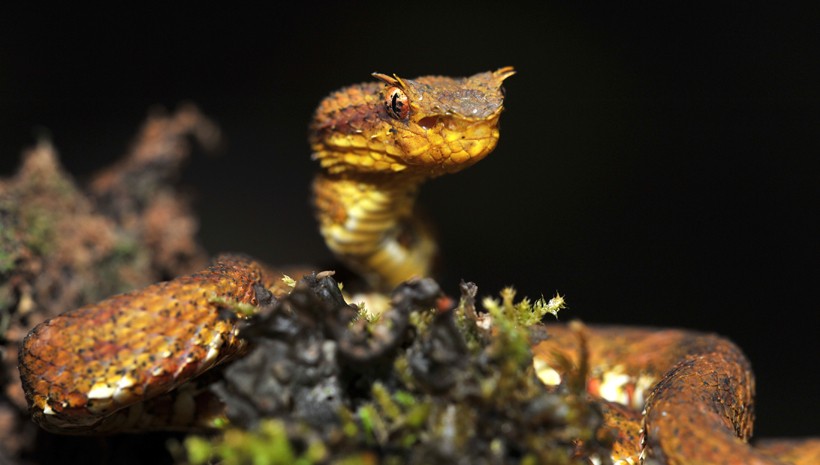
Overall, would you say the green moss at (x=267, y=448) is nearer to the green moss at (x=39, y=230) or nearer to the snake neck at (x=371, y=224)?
the snake neck at (x=371, y=224)

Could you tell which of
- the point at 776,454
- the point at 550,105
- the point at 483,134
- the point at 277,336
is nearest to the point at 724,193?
the point at 550,105

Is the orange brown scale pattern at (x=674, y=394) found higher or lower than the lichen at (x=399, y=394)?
lower

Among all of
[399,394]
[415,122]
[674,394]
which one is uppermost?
[415,122]

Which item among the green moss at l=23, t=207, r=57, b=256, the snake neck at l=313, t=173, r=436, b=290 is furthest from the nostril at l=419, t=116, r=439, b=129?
the green moss at l=23, t=207, r=57, b=256

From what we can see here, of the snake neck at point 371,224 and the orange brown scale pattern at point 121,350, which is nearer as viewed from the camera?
the orange brown scale pattern at point 121,350

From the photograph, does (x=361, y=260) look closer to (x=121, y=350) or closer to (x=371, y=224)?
(x=371, y=224)

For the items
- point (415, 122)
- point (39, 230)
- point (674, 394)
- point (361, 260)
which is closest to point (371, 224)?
point (361, 260)

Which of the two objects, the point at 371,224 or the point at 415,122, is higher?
the point at 415,122

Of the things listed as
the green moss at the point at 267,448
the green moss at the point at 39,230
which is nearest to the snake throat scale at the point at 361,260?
the green moss at the point at 267,448

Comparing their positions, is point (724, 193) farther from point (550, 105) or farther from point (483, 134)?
point (483, 134)
